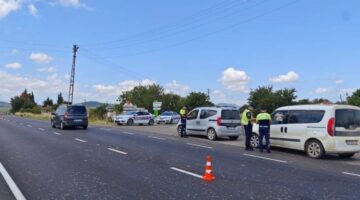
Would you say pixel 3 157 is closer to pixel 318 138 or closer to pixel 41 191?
pixel 41 191

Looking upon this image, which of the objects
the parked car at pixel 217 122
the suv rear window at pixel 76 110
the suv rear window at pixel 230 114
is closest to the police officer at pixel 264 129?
the parked car at pixel 217 122

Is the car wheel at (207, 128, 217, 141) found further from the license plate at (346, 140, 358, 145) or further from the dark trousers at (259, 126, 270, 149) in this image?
the license plate at (346, 140, 358, 145)

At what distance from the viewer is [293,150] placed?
17328 millimetres

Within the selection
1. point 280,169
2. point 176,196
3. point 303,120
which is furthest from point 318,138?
point 176,196

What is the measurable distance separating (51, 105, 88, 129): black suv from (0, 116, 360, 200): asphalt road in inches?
604

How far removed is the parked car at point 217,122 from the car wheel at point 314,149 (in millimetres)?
7262

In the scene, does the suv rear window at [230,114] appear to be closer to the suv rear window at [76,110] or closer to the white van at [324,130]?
the white van at [324,130]

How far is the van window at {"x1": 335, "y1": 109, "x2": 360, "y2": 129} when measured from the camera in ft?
47.9

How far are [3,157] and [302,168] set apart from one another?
8551mm

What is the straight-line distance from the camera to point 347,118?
14.7 metres

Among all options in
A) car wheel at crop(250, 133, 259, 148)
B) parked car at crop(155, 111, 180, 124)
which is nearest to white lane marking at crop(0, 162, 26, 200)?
car wheel at crop(250, 133, 259, 148)

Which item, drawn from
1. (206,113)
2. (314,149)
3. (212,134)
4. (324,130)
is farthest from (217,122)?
(324,130)

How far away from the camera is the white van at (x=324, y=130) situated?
1450cm

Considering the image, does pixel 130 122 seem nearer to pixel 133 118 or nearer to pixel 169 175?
pixel 133 118
